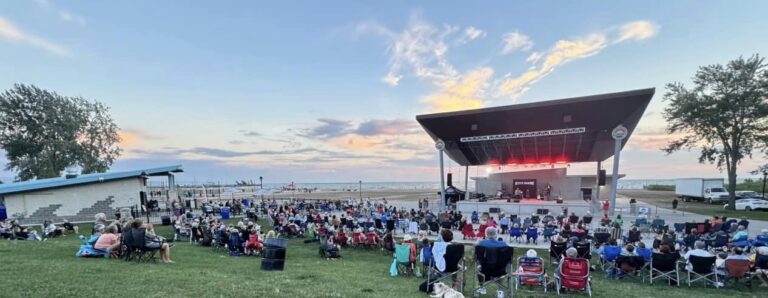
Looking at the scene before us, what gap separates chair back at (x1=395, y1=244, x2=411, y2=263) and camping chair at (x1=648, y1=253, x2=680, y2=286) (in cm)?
578

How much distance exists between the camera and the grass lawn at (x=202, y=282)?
18.0 feet

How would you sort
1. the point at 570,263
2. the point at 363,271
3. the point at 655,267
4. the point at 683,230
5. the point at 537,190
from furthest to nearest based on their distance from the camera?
the point at 537,190 < the point at 683,230 < the point at 363,271 < the point at 655,267 < the point at 570,263

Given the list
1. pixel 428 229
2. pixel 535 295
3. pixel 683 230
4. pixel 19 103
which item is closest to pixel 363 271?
pixel 535 295

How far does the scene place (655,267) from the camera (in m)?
8.54

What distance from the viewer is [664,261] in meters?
8.39

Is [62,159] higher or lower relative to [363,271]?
higher

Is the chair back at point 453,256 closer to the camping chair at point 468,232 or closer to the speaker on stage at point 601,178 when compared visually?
the camping chair at point 468,232

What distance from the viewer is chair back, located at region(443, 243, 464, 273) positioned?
6.52 meters

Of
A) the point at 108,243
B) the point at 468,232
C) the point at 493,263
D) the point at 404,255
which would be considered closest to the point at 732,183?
the point at 468,232

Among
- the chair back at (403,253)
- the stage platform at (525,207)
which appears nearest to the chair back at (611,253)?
the chair back at (403,253)

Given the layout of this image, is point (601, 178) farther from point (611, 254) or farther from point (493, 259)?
point (493, 259)

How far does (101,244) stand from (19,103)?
134 ft

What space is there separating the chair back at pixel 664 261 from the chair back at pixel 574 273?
9.10 feet

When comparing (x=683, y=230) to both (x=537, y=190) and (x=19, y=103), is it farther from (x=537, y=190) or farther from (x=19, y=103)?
(x=19, y=103)
